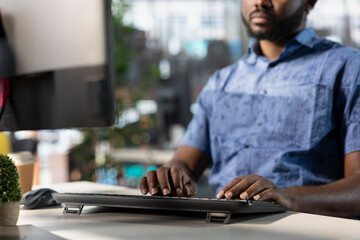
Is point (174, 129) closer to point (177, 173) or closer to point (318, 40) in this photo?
point (318, 40)

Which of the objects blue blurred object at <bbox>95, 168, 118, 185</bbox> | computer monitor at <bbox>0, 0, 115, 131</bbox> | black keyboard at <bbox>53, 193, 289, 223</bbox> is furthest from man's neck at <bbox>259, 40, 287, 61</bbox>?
blue blurred object at <bbox>95, 168, 118, 185</bbox>

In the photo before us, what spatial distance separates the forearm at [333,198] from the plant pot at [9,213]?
0.65 m

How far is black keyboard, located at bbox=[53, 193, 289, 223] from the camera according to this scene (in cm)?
92

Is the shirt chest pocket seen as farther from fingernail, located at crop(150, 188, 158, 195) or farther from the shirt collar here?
fingernail, located at crop(150, 188, 158, 195)

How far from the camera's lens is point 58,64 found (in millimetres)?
953

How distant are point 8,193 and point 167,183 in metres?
0.36

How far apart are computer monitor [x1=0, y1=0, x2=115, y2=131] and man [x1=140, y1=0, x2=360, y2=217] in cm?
48

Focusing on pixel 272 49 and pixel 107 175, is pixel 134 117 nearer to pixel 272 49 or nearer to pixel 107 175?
pixel 107 175

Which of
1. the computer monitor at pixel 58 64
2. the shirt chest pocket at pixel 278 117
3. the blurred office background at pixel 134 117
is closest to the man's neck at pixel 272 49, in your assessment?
the shirt chest pocket at pixel 278 117

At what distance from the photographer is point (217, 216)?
0.94m

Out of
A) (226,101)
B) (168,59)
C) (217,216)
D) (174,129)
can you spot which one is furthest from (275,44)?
(168,59)

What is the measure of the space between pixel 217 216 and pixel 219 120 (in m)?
0.89

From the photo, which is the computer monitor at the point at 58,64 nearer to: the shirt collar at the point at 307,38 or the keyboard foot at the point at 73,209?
the keyboard foot at the point at 73,209

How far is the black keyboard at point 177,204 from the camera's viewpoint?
0.92m
